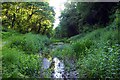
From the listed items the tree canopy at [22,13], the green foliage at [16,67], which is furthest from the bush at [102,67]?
the tree canopy at [22,13]

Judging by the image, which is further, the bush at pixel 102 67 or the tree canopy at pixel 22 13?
the tree canopy at pixel 22 13

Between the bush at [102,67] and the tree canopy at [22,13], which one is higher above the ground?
the tree canopy at [22,13]

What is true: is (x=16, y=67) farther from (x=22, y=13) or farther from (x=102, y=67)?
(x=22, y=13)

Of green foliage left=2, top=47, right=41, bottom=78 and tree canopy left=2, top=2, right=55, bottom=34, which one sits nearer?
green foliage left=2, top=47, right=41, bottom=78

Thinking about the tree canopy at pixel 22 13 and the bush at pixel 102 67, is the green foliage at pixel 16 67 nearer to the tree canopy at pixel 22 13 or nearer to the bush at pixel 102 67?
the bush at pixel 102 67

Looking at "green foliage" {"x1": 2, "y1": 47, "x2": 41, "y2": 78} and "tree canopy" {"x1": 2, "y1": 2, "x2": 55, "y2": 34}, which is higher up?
"tree canopy" {"x1": 2, "y1": 2, "x2": 55, "y2": 34}

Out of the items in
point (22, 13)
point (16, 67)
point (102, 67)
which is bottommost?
point (16, 67)

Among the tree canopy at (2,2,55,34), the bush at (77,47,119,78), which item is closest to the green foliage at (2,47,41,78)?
the bush at (77,47,119,78)

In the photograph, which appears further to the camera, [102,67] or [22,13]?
[22,13]

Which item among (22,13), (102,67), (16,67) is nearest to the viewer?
(102,67)

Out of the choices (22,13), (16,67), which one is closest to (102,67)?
(16,67)

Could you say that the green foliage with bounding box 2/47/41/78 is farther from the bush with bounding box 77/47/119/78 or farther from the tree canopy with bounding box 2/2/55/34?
the tree canopy with bounding box 2/2/55/34

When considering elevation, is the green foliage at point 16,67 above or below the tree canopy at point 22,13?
below

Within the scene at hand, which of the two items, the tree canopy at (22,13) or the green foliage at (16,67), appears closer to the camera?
the green foliage at (16,67)
